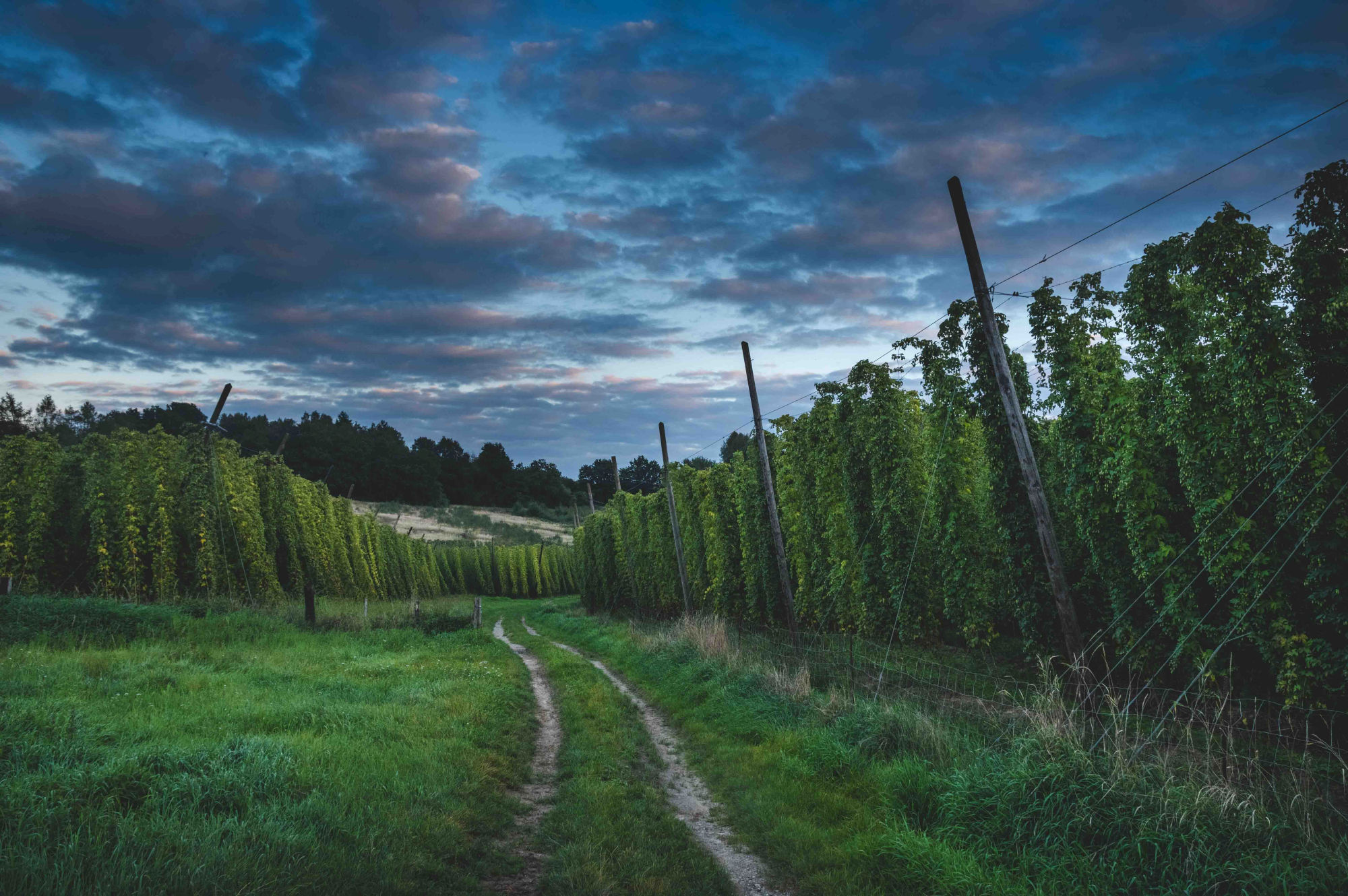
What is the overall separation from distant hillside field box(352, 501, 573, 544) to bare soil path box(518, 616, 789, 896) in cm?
6105

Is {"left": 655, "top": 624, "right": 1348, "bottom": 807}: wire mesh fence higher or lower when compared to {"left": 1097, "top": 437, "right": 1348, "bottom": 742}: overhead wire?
lower

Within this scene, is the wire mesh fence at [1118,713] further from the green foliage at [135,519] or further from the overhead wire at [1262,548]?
the green foliage at [135,519]

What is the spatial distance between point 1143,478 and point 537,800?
8.67 meters

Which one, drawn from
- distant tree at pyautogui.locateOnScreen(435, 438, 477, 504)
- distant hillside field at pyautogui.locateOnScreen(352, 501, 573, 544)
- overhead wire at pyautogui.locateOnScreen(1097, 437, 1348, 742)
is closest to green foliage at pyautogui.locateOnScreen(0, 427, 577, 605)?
overhead wire at pyautogui.locateOnScreen(1097, 437, 1348, 742)

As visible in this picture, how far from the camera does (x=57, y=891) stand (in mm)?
3234

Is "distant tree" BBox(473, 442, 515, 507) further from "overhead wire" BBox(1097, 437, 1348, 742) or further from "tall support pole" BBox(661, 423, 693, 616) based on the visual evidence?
"overhead wire" BBox(1097, 437, 1348, 742)

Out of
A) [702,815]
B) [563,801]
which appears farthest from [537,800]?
[702,815]

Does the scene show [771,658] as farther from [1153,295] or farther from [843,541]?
→ [1153,295]

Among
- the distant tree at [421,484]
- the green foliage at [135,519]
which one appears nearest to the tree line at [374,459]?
the distant tree at [421,484]

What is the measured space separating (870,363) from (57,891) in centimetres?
1320

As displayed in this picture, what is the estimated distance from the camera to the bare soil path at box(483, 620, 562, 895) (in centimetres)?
458

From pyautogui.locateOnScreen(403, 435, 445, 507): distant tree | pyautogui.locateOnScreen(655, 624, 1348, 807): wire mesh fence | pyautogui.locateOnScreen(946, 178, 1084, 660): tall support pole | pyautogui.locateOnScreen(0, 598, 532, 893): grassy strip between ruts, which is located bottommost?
pyautogui.locateOnScreen(655, 624, 1348, 807): wire mesh fence

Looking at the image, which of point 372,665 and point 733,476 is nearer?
point 372,665

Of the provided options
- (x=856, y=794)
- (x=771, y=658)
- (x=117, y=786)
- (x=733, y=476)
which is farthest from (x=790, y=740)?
(x=733, y=476)
